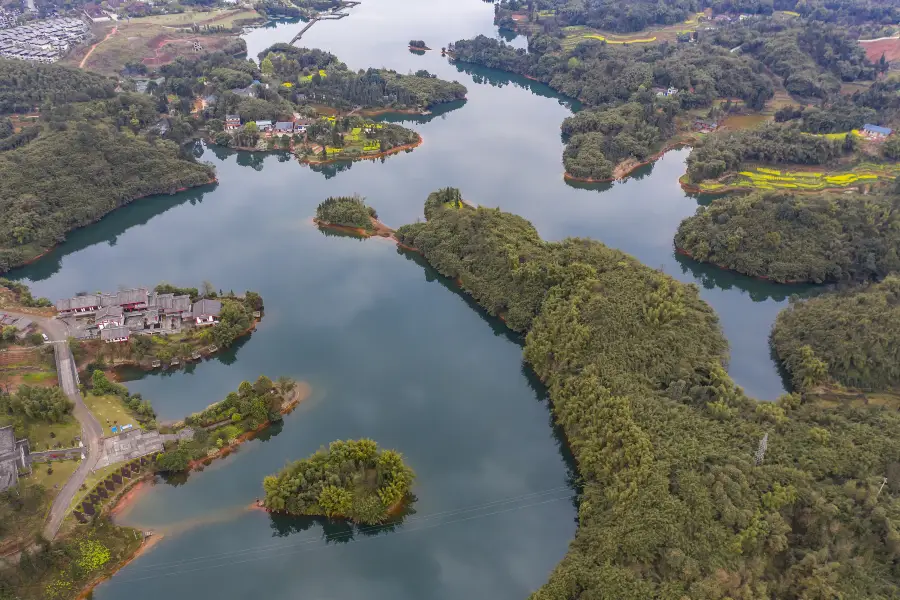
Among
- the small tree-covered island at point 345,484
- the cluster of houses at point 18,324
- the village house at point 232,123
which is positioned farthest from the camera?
the village house at point 232,123

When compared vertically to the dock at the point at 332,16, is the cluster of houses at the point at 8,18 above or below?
above

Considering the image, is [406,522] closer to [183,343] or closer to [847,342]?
[183,343]

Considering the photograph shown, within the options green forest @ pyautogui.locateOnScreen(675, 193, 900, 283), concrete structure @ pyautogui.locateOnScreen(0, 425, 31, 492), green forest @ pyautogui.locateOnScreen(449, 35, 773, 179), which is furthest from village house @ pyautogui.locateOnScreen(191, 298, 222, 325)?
green forest @ pyautogui.locateOnScreen(449, 35, 773, 179)

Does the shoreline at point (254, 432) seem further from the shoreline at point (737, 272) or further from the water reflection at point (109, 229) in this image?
the shoreline at point (737, 272)

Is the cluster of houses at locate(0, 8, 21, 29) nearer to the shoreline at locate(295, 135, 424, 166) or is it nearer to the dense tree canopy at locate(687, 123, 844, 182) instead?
the shoreline at locate(295, 135, 424, 166)

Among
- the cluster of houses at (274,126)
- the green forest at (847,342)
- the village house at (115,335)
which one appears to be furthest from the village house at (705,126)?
the village house at (115,335)

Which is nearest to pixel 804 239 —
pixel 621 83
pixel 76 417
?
pixel 621 83
